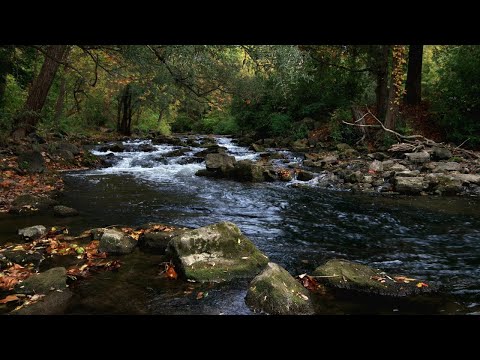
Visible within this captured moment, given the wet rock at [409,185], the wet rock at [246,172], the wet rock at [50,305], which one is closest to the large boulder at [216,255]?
the wet rock at [50,305]

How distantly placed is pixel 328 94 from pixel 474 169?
11153mm

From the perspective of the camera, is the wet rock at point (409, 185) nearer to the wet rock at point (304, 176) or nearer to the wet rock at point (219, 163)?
the wet rock at point (304, 176)

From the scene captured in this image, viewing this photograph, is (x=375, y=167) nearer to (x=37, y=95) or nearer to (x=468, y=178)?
(x=468, y=178)

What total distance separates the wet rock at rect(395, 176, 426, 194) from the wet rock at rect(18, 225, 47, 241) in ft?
30.3

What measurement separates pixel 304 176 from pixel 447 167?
4.62 meters

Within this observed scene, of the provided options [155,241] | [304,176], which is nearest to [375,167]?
[304,176]

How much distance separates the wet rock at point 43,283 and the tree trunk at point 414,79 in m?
18.7

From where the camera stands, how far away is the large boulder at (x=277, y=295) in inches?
165

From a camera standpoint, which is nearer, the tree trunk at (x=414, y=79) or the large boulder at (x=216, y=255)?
the large boulder at (x=216, y=255)

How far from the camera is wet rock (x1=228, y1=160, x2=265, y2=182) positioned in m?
13.0
